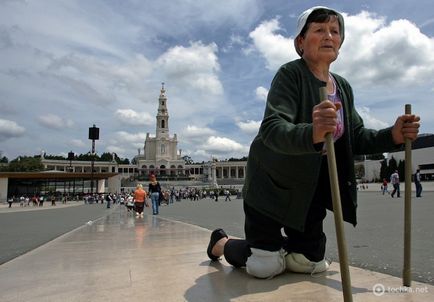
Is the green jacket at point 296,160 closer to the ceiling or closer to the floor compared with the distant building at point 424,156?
closer to the floor

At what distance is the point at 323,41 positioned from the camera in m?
2.89

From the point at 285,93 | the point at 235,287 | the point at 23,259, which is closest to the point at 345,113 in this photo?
the point at 285,93

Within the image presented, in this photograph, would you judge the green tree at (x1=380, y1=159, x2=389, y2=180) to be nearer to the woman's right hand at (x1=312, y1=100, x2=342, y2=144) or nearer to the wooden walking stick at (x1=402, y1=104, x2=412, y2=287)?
the wooden walking stick at (x1=402, y1=104, x2=412, y2=287)

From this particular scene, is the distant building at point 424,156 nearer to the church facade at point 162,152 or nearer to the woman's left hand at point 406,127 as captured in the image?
the church facade at point 162,152

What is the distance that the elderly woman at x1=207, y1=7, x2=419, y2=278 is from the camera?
2723 mm

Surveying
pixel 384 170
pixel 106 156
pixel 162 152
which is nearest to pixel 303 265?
pixel 384 170

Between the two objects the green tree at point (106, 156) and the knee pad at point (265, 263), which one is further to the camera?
the green tree at point (106, 156)

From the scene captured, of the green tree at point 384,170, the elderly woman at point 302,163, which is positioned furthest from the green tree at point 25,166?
the elderly woman at point 302,163

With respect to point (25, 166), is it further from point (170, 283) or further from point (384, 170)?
point (170, 283)

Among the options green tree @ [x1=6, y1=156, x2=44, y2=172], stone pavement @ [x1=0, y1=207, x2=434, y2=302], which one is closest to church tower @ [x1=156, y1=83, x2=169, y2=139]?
green tree @ [x1=6, y1=156, x2=44, y2=172]

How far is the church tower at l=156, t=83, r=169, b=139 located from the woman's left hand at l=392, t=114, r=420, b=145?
137 meters

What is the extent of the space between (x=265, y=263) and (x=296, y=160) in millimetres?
827

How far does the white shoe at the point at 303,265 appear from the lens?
3.12 metres

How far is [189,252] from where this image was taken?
4.51m
